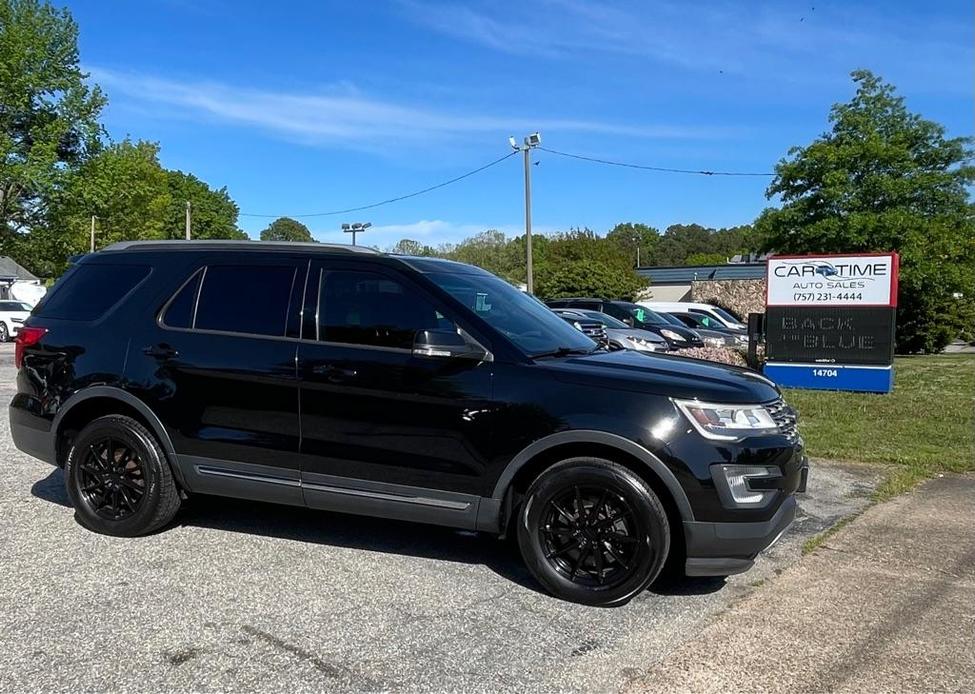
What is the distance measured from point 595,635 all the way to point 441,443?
1256 millimetres

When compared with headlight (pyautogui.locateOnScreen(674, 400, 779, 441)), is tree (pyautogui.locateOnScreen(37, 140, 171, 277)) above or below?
above

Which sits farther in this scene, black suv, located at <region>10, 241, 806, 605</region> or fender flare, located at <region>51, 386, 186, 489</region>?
fender flare, located at <region>51, 386, 186, 489</region>

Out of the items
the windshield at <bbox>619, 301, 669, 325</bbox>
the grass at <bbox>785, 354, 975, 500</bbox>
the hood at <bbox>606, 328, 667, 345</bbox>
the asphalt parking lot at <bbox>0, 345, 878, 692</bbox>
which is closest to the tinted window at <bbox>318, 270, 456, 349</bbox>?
the asphalt parking lot at <bbox>0, 345, 878, 692</bbox>

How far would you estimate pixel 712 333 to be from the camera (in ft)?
66.7

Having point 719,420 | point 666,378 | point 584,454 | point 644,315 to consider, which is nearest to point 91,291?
point 584,454

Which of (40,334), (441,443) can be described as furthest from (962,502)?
(40,334)

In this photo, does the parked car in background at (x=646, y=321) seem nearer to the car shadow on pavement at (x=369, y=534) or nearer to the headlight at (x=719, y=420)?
the car shadow on pavement at (x=369, y=534)

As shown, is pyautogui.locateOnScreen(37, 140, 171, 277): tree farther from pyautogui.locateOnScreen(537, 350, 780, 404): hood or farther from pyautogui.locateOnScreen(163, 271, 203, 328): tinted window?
pyautogui.locateOnScreen(537, 350, 780, 404): hood

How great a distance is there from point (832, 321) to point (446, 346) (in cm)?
1054

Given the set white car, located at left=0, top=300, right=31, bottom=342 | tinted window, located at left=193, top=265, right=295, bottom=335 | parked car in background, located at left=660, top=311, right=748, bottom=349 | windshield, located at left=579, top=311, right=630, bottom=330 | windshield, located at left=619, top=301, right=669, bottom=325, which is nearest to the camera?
tinted window, located at left=193, top=265, right=295, bottom=335

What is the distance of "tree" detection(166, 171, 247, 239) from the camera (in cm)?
8038

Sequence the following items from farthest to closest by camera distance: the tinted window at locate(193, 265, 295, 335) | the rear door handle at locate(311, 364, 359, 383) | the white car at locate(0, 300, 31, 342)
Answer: the white car at locate(0, 300, 31, 342) < the tinted window at locate(193, 265, 295, 335) < the rear door handle at locate(311, 364, 359, 383)

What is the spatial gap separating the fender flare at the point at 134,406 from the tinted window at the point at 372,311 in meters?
1.21

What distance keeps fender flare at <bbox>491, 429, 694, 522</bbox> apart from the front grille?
27.0 inches
